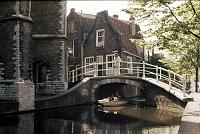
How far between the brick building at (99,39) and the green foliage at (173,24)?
52.5ft

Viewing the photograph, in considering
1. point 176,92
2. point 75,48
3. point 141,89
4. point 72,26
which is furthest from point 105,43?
point 176,92

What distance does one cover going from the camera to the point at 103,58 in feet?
101

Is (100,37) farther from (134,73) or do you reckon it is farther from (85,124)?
(85,124)

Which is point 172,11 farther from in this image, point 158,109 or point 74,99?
A: point 74,99

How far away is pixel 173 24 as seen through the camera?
11773mm

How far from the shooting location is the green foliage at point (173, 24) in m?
11.6

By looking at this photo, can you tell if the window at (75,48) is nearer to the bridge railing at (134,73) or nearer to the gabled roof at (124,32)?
the bridge railing at (134,73)

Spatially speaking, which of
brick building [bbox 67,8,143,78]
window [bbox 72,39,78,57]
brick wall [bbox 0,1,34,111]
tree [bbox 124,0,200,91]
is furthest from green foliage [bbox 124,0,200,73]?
window [bbox 72,39,78,57]

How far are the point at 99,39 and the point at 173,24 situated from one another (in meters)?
20.0

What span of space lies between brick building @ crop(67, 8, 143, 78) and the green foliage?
1600 centimetres

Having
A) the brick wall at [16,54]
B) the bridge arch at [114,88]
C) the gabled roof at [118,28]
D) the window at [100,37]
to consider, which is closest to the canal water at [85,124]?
the brick wall at [16,54]

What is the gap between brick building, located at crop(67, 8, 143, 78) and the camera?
30.2 m

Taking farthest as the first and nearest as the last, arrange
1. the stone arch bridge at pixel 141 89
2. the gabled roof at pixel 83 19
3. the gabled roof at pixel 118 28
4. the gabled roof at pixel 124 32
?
1. the gabled roof at pixel 83 19
2. the gabled roof at pixel 124 32
3. the gabled roof at pixel 118 28
4. the stone arch bridge at pixel 141 89

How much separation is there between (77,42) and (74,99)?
13153mm
